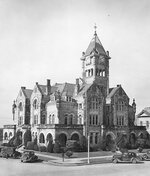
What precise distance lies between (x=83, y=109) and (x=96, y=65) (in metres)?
12.6

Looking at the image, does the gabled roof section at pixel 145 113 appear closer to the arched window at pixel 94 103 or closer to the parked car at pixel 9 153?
the arched window at pixel 94 103

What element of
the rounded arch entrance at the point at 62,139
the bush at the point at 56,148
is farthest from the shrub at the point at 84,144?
the bush at the point at 56,148

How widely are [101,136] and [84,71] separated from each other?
17.5m

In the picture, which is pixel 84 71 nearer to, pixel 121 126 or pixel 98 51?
pixel 98 51

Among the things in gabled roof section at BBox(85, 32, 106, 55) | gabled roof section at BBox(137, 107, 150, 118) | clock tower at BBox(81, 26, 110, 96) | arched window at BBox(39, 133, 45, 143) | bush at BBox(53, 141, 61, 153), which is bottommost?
bush at BBox(53, 141, 61, 153)

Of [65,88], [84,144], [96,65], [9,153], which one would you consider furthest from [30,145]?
[96,65]

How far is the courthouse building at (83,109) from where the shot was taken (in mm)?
66238

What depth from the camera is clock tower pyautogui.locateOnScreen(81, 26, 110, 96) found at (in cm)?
7356

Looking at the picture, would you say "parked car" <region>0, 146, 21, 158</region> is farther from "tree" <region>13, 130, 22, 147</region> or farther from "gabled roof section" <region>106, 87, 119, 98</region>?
"gabled roof section" <region>106, 87, 119, 98</region>

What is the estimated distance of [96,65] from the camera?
7381 cm

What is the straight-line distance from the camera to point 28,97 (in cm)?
7619

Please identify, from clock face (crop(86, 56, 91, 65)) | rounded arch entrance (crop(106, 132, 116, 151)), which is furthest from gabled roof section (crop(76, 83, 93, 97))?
rounded arch entrance (crop(106, 132, 116, 151))

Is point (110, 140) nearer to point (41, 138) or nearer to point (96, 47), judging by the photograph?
point (41, 138)

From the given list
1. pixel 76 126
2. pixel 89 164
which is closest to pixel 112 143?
pixel 76 126
